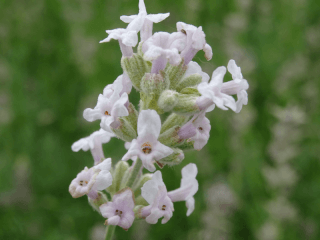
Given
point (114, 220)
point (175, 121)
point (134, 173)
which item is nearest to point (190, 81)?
point (175, 121)

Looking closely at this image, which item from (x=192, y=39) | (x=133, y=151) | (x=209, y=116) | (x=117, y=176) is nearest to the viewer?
(x=133, y=151)

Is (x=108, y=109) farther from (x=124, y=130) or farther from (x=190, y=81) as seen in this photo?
(x=190, y=81)

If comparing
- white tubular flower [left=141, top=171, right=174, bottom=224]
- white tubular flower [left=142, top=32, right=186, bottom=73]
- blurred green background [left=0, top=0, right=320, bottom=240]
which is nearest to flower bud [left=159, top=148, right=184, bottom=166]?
white tubular flower [left=141, top=171, right=174, bottom=224]

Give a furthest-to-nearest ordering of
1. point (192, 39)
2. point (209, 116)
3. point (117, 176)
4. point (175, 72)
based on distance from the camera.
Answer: point (209, 116), point (117, 176), point (175, 72), point (192, 39)

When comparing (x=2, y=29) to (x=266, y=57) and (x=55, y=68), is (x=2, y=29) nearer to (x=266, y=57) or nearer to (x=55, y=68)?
(x=55, y=68)

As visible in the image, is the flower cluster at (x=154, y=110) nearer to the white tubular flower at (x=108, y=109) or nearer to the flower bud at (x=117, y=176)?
the white tubular flower at (x=108, y=109)

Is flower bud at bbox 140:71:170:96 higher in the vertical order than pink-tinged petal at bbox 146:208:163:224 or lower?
higher

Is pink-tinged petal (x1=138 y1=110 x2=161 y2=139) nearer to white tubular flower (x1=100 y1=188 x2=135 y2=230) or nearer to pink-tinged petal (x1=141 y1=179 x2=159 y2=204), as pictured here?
pink-tinged petal (x1=141 y1=179 x2=159 y2=204)
